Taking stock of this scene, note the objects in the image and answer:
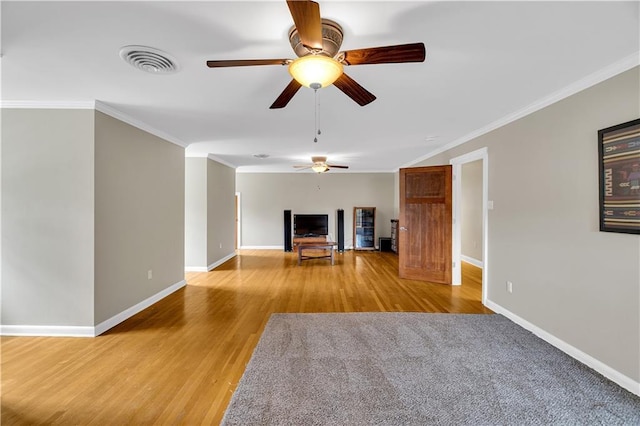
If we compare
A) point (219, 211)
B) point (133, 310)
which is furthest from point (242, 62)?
point (219, 211)

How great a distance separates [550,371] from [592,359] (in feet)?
1.35

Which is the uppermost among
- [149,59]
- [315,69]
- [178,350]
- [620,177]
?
[149,59]

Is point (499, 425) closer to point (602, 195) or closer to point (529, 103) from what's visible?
point (602, 195)

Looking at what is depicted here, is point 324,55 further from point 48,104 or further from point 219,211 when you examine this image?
point 219,211

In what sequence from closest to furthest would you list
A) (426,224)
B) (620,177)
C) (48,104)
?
1. (620,177)
2. (48,104)
3. (426,224)

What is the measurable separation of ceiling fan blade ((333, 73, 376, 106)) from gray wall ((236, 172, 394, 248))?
656 centimetres

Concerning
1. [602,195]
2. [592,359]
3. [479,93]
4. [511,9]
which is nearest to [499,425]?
[592,359]

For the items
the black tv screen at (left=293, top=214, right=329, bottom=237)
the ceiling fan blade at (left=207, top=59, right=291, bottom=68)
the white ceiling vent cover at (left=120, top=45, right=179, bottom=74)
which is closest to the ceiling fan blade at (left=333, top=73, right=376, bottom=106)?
the ceiling fan blade at (left=207, top=59, right=291, bottom=68)

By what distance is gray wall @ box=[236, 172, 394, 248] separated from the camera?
8.62m

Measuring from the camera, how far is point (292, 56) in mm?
1997

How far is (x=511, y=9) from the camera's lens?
1521 millimetres

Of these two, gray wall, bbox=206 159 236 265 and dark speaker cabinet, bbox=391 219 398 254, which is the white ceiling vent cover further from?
dark speaker cabinet, bbox=391 219 398 254

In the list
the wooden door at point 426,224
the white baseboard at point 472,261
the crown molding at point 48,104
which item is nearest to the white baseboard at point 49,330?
the crown molding at point 48,104

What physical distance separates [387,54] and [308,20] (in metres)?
0.48
